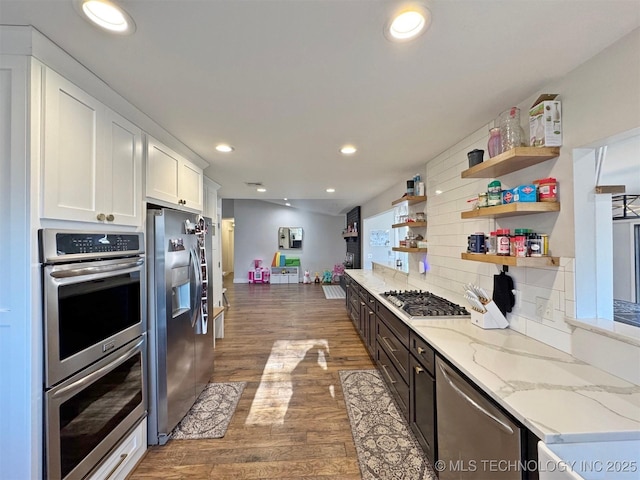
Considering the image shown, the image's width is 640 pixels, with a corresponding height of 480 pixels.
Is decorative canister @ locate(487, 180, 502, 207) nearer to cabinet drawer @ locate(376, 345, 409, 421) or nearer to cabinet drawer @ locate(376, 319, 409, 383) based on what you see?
cabinet drawer @ locate(376, 319, 409, 383)

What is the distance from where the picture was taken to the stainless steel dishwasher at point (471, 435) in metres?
1.01

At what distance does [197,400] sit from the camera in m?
2.45

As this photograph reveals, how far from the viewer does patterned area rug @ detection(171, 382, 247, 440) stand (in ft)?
6.73

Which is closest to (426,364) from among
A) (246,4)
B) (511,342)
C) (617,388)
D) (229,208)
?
(511,342)

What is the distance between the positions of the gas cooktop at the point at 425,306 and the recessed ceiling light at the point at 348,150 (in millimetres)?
1483

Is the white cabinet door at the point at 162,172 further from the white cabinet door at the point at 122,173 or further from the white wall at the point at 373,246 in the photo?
the white wall at the point at 373,246

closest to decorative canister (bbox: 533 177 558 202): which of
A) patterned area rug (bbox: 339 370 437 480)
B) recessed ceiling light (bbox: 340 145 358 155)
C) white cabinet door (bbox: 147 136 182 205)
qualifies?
recessed ceiling light (bbox: 340 145 358 155)

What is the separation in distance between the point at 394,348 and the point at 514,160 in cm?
168

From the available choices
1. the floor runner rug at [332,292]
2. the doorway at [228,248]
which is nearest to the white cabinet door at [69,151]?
the floor runner rug at [332,292]

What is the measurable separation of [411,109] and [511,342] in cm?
157

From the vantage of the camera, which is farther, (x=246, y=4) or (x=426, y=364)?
(x=426, y=364)

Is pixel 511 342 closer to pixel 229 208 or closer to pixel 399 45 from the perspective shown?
pixel 399 45

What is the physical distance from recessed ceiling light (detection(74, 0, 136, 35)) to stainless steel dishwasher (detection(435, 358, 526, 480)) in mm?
2117

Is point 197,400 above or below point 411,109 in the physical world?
below
